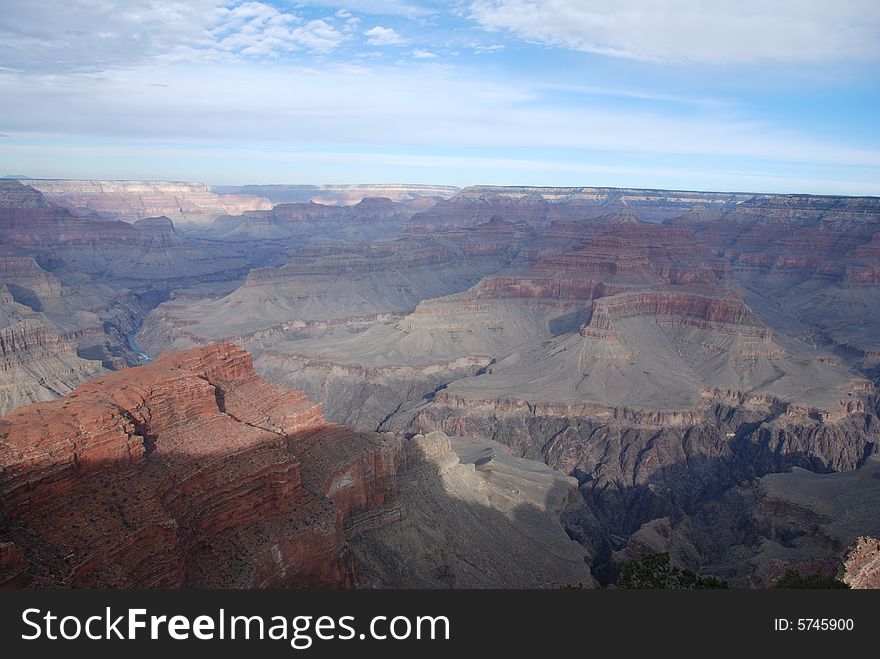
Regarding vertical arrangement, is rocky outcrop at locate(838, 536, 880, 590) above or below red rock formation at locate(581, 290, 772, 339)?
below

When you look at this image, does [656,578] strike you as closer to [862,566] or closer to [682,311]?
[862,566]

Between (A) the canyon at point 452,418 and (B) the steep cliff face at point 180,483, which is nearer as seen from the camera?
(B) the steep cliff face at point 180,483

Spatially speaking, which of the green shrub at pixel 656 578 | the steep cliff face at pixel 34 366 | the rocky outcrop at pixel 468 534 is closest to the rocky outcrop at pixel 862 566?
the green shrub at pixel 656 578

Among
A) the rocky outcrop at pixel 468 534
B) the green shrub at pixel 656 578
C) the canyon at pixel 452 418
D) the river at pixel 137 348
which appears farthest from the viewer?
the river at pixel 137 348

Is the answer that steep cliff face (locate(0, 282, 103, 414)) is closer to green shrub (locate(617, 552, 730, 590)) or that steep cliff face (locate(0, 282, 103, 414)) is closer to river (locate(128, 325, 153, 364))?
river (locate(128, 325, 153, 364))

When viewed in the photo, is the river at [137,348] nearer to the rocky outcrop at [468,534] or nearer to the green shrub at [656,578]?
the rocky outcrop at [468,534]

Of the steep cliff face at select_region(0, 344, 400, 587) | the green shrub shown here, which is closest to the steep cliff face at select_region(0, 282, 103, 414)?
the steep cliff face at select_region(0, 344, 400, 587)

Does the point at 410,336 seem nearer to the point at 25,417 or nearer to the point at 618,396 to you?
the point at 618,396

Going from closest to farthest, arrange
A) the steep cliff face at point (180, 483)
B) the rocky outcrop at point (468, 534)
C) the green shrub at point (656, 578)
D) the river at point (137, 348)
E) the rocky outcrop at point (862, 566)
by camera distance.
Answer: the steep cliff face at point (180, 483), the green shrub at point (656, 578), the rocky outcrop at point (862, 566), the rocky outcrop at point (468, 534), the river at point (137, 348)
